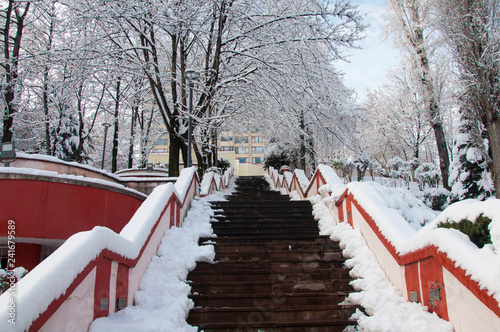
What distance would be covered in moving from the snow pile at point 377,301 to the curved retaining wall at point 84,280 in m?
2.75

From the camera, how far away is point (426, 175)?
707 inches

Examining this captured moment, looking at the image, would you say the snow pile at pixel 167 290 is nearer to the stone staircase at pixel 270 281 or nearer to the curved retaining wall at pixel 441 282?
the stone staircase at pixel 270 281

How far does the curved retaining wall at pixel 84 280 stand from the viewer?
8.59ft

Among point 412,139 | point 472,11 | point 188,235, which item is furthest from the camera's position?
point 412,139

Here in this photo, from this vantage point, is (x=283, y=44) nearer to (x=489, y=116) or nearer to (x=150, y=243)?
(x=489, y=116)

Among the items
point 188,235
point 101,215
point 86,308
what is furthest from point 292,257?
point 101,215

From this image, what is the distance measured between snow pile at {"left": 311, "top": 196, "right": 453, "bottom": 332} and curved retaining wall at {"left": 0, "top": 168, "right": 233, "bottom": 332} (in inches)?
108

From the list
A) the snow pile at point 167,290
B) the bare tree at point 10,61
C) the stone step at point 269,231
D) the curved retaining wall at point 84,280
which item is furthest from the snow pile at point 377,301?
the bare tree at point 10,61

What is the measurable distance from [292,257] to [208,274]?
1.52 meters

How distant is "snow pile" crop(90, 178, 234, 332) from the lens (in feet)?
12.8

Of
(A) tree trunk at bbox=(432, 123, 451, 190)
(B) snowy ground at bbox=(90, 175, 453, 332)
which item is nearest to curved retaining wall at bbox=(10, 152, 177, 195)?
(B) snowy ground at bbox=(90, 175, 453, 332)

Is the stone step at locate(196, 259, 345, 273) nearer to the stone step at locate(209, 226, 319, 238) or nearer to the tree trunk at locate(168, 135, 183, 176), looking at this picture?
the stone step at locate(209, 226, 319, 238)

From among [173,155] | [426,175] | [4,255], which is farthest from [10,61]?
[426,175]

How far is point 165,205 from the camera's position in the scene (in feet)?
21.2
